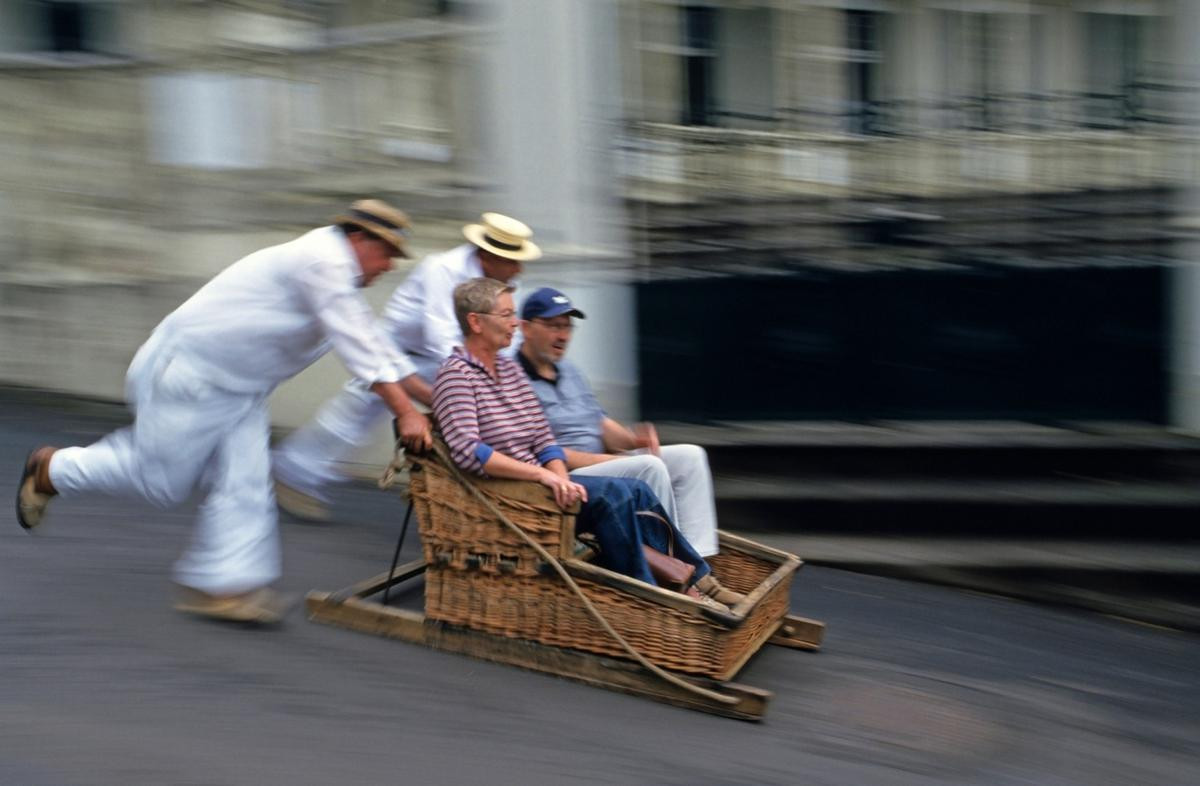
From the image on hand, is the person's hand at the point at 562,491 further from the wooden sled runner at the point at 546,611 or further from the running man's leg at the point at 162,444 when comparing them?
the running man's leg at the point at 162,444

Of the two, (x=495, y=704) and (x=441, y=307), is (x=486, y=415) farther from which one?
(x=441, y=307)

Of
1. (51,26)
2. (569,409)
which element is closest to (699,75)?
(569,409)

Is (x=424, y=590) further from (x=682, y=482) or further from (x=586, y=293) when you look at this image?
(x=586, y=293)

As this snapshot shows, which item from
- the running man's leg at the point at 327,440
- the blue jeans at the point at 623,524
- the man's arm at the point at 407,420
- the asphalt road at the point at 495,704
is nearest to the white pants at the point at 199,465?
the asphalt road at the point at 495,704

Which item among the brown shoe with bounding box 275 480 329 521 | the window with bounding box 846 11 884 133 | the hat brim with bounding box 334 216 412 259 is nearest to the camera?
the hat brim with bounding box 334 216 412 259

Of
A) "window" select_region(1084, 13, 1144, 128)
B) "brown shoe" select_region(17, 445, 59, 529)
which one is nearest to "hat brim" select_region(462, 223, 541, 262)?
"brown shoe" select_region(17, 445, 59, 529)

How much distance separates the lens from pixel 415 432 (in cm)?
548

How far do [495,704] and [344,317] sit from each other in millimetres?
1551

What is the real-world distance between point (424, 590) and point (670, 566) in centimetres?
112

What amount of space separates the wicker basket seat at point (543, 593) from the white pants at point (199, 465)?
2.04 feet

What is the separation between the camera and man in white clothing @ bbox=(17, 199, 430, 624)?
559 cm

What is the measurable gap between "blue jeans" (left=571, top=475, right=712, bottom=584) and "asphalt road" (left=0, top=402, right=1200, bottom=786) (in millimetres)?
476

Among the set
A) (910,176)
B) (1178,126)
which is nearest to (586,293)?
(910,176)

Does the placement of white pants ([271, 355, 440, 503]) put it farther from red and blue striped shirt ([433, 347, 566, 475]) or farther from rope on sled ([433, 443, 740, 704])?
rope on sled ([433, 443, 740, 704])
